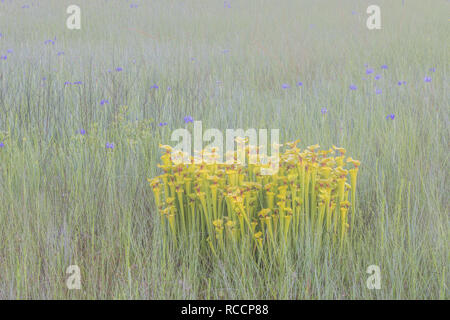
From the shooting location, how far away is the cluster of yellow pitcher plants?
2.01 metres

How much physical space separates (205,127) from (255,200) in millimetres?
1399

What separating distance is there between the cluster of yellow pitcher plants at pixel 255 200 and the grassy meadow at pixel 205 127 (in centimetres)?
10

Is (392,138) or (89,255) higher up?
(392,138)

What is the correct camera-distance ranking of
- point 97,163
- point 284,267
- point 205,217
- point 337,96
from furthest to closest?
point 337,96
point 97,163
point 205,217
point 284,267

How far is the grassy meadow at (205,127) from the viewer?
202 cm

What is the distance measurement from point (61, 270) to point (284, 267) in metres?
1.07

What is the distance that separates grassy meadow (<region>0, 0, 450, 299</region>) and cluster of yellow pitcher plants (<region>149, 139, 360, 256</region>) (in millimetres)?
95

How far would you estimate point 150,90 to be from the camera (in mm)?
4430

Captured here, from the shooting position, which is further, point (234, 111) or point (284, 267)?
point (234, 111)

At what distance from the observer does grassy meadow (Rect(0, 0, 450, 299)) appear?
2023 mm
